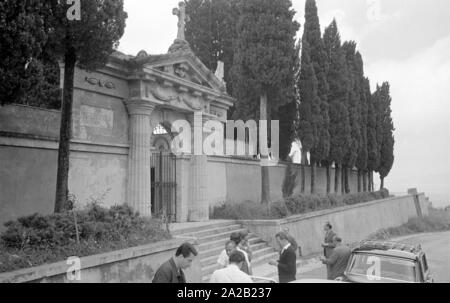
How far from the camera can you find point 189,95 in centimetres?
1617

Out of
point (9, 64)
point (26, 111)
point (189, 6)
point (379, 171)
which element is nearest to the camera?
point (9, 64)

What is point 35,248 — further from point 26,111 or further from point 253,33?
point 253,33

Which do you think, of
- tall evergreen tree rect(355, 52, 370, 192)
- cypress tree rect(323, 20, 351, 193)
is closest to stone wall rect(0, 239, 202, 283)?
cypress tree rect(323, 20, 351, 193)

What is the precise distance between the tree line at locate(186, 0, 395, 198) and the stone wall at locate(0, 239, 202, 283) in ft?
33.8

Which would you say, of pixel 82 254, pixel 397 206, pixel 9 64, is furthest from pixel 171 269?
pixel 397 206

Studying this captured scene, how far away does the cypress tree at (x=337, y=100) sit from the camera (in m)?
26.0

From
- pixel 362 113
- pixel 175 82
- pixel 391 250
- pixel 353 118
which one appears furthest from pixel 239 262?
pixel 362 113

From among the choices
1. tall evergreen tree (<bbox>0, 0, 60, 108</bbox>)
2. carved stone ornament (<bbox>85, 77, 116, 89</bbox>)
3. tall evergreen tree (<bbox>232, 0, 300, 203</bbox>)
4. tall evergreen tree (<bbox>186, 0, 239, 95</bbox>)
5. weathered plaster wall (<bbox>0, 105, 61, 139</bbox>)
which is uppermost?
tall evergreen tree (<bbox>186, 0, 239, 95</bbox>)

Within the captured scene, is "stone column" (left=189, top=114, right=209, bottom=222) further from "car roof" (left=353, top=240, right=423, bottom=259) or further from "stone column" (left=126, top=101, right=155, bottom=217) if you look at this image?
"car roof" (left=353, top=240, right=423, bottom=259)

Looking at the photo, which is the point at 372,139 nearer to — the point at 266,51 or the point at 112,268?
the point at 266,51

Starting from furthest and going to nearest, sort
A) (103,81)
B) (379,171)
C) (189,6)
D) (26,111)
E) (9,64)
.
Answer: (379,171) → (189,6) → (103,81) → (26,111) → (9,64)

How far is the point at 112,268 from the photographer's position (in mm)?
8562

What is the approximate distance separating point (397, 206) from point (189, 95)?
80.8 ft

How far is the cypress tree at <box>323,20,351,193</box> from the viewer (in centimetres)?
2603
